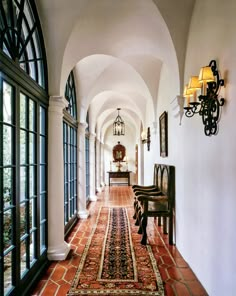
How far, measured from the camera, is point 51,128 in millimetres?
3738

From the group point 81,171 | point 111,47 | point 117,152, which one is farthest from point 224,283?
point 117,152

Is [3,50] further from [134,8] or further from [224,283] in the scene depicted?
[224,283]

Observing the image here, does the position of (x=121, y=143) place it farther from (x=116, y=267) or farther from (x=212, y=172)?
(x=212, y=172)

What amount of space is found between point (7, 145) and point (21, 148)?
1.31 feet

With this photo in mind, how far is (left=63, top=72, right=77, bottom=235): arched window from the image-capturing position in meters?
5.05

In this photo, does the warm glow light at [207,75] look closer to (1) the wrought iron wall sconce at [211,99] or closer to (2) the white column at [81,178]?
(1) the wrought iron wall sconce at [211,99]

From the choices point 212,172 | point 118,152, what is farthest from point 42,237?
point 118,152

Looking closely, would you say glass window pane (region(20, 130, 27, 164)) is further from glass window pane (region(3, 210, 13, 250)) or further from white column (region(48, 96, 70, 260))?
white column (region(48, 96, 70, 260))

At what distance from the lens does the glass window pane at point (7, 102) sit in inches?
88.1

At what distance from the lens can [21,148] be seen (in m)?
2.70

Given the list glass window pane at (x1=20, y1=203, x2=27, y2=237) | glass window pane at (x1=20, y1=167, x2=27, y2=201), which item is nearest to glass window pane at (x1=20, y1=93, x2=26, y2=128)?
glass window pane at (x1=20, y1=167, x2=27, y2=201)

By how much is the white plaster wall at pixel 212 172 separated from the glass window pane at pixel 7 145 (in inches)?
78.1

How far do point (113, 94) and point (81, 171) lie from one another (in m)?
3.63

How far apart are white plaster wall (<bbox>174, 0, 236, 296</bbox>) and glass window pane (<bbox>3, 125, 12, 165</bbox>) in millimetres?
1984
